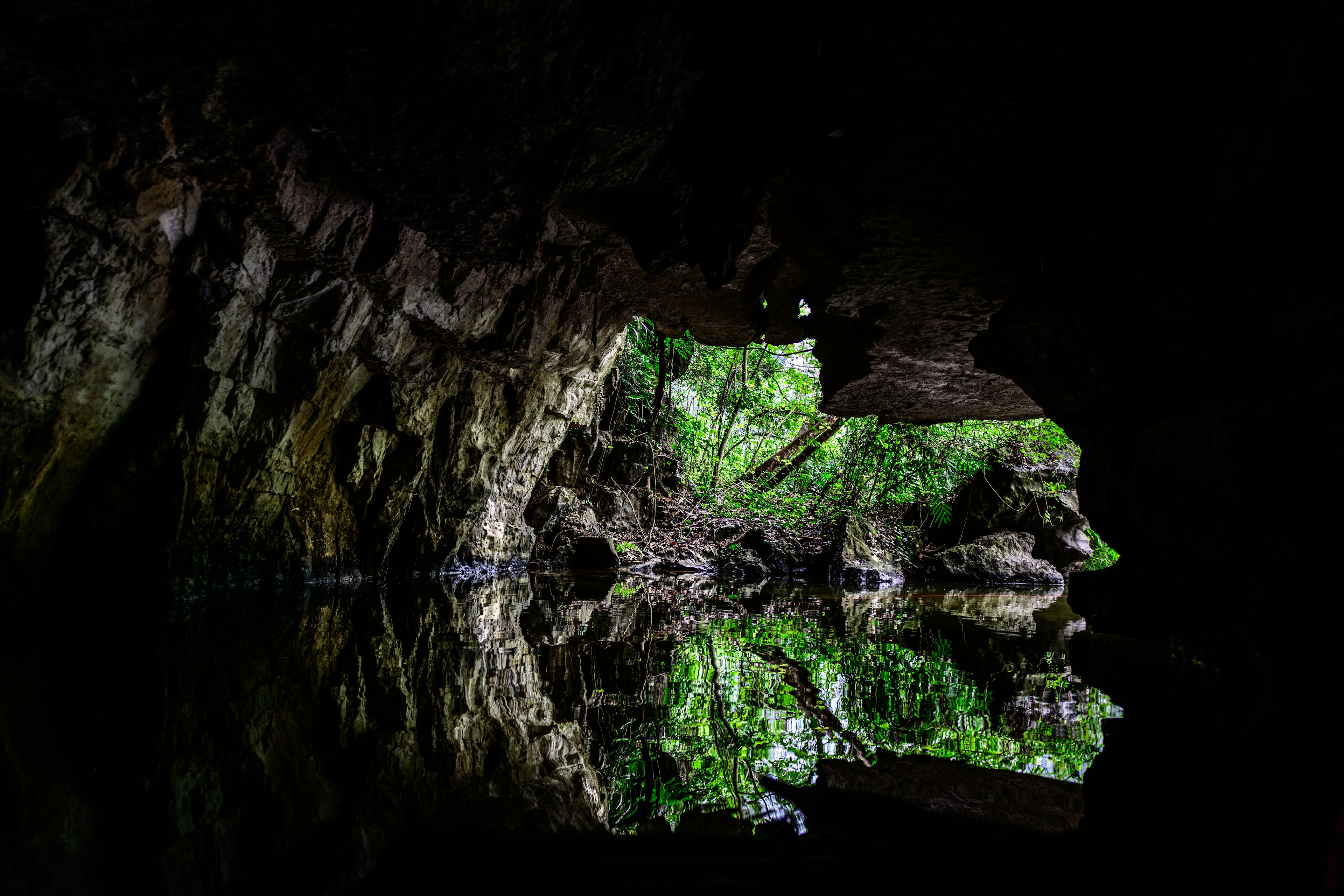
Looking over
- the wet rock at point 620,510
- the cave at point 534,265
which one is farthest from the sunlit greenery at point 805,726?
the wet rock at point 620,510

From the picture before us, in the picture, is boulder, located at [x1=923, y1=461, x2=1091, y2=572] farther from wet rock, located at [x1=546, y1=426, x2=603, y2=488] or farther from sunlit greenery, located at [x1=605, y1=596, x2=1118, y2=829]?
sunlit greenery, located at [x1=605, y1=596, x2=1118, y2=829]

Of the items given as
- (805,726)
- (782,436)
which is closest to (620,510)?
(782,436)

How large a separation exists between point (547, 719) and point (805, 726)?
801mm

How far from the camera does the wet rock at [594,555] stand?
9.00m

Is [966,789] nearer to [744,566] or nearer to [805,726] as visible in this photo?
[805,726]

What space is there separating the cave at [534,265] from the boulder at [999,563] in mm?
5212

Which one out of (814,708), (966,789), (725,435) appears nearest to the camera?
(966,789)

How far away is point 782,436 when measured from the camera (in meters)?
10.9

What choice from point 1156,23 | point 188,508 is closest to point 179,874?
point 1156,23

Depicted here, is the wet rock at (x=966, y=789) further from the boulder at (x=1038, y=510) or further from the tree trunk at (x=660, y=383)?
the boulder at (x=1038, y=510)

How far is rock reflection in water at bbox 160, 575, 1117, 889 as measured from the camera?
4.67 feet

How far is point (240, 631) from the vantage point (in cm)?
355

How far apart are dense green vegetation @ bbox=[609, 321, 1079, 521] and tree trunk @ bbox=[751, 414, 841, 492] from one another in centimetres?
2

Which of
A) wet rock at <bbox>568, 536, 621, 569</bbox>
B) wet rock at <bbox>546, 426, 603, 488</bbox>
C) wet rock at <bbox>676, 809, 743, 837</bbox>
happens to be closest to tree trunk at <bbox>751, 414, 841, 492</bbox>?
wet rock at <bbox>546, 426, 603, 488</bbox>
